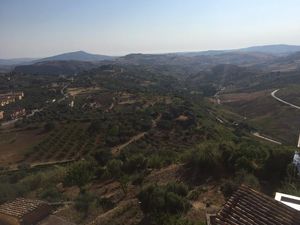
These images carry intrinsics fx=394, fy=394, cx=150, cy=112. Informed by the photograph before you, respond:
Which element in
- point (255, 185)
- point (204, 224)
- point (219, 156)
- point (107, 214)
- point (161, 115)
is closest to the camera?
point (204, 224)

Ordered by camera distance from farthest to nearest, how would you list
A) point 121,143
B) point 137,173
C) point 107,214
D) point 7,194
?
point 121,143 < point 137,173 < point 7,194 < point 107,214

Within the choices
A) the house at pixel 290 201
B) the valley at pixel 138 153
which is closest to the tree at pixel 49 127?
the valley at pixel 138 153

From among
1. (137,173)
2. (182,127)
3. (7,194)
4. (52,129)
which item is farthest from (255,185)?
(52,129)

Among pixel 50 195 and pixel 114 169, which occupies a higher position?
pixel 50 195

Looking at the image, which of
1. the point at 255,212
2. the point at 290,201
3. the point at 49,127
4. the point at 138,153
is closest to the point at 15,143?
the point at 49,127

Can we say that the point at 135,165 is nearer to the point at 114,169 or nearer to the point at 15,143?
the point at 114,169

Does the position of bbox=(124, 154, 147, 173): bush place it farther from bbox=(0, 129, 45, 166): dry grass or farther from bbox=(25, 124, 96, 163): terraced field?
bbox=(0, 129, 45, 166): dry grass

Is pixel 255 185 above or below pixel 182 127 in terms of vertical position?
above

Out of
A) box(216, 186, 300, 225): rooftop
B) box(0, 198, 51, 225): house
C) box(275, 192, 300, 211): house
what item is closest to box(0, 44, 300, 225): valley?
box(0, 198, 51, 225): house

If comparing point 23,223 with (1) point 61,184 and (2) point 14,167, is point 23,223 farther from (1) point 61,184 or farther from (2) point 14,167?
(2) point 14,167
